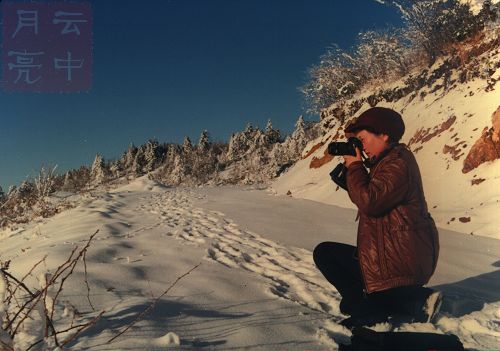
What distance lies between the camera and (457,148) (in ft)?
21.5

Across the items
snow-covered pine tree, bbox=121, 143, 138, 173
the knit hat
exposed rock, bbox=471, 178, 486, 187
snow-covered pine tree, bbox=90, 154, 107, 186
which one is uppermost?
the knit hat

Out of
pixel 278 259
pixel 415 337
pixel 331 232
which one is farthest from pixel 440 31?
pixel 415 337

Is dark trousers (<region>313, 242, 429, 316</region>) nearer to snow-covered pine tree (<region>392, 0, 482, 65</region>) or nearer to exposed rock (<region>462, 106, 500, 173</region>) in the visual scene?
exposed rock (<region>462, 106, 500, 173</region>)

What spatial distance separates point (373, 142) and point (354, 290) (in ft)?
2.91

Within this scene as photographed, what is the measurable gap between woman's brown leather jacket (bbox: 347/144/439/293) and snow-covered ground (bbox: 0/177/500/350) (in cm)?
39

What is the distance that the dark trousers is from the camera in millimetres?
2174

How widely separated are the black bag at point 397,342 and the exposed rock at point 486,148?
4768 mm

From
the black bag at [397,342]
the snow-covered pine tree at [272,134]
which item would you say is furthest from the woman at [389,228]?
the snow-covered pine tree at [272,134]

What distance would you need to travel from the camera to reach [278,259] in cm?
397

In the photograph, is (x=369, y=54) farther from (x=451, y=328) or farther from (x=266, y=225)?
(x=451, y=328)

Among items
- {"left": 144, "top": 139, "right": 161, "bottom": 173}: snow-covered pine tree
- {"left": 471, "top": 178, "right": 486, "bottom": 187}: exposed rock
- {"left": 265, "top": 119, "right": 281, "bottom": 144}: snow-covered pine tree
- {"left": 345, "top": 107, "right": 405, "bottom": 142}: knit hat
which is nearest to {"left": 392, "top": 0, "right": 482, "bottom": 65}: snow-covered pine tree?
{"left": 471, "top": 178, "right": 486, "bottom": 187}: exposed rock

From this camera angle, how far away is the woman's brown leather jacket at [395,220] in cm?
206

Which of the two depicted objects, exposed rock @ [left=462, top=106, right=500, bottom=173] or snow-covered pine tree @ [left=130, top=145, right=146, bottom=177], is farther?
snow-covered pine tree @ [left=130, top=145, right=146, bottom=177]

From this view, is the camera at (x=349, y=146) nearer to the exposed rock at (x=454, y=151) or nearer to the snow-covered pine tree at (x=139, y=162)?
the exposed rock at (x=454, y=151)
